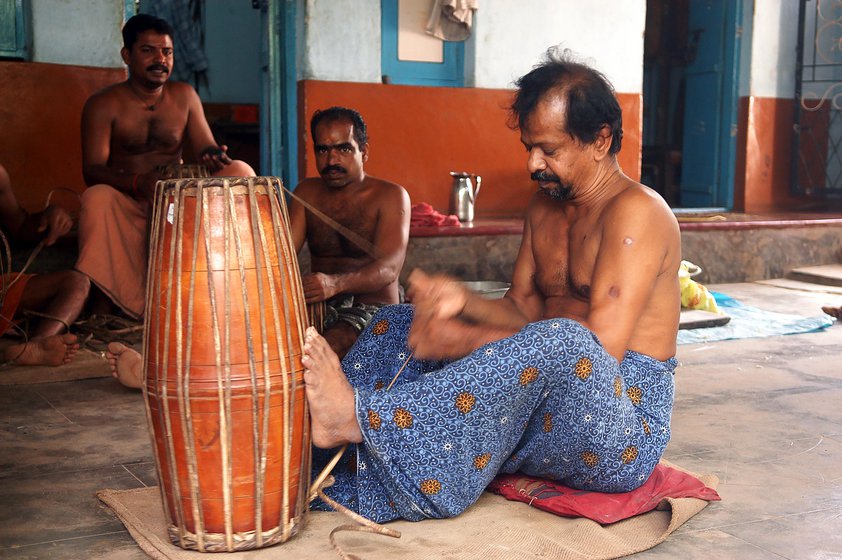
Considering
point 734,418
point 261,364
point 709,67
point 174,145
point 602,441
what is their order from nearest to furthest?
point 261,364 → point 602,441 → point 734,418 → point 174,145 → point 709,67

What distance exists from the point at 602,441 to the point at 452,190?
5306 millimetres

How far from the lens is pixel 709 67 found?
9.88m

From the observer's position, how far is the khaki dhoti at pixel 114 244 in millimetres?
5227

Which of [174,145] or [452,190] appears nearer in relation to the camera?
[174,145]

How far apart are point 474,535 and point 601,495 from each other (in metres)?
0.41

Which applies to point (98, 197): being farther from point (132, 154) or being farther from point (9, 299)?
point (9, 299)

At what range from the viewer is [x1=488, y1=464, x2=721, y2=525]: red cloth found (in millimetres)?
2639

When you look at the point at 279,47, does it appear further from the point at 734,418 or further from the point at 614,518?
the point at 614,518

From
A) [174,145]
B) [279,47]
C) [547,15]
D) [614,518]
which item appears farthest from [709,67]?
[614,518]

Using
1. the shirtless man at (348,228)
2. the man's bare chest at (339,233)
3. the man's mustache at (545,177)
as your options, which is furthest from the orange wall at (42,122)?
the man's mustache at (545,177)

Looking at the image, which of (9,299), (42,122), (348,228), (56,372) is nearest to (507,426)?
(348,228)

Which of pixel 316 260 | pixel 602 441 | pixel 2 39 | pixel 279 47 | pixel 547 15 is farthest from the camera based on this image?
pixel 547 15

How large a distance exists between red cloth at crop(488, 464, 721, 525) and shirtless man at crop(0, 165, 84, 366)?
8.93ft

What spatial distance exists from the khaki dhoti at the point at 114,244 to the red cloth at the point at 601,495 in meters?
3.08
